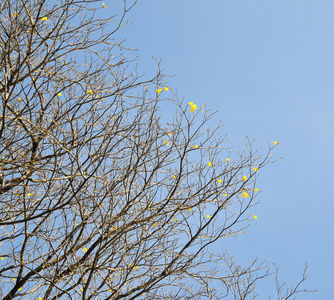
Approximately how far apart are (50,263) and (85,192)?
0.90 metres

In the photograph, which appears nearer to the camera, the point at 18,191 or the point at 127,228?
the point at 127,228

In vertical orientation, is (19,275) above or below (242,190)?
below

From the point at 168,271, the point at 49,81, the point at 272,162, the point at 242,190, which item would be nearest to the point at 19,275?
the point at 168,271

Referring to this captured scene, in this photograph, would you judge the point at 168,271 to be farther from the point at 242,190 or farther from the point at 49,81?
the point at 49,81

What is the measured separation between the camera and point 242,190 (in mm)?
4375

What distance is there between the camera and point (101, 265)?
3852 mm

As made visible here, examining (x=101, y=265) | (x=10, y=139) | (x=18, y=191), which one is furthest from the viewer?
(x=18, y=191)

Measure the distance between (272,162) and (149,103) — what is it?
1.61 metres

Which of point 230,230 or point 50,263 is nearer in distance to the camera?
point 50,263

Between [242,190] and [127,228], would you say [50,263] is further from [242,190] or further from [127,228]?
[242,190]

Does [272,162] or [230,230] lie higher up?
[272,162]

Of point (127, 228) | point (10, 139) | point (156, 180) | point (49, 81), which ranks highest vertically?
point (49, 81)

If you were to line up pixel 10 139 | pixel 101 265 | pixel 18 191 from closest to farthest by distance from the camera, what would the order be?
1. pixel 101 265
2. pixel 10 139
3. pixel 18 191

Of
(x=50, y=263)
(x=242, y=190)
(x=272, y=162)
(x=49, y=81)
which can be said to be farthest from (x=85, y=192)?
(x=272, y=162)
